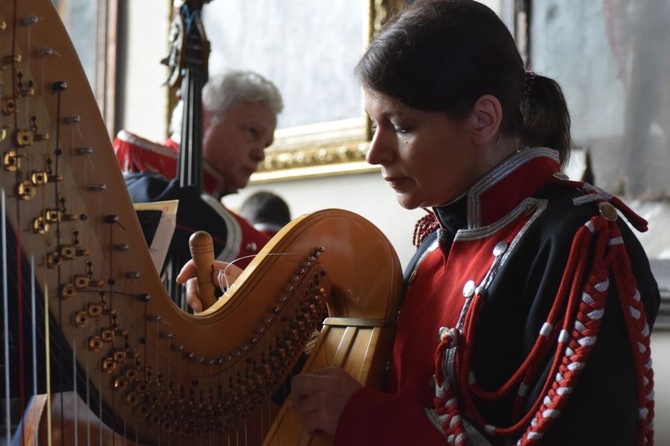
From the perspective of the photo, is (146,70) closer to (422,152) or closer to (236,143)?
(236,143)

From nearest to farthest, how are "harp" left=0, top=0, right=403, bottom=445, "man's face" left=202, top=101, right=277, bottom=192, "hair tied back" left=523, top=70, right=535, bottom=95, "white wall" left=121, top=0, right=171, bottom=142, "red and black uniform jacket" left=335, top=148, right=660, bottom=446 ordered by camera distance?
"harp" left=0, top=0, right=403, bottom=445, "red and black uniform jacket" left=335, top=148, right=660, bottom=446, "hair tied back" left=523, top=70, right=535, bottom=95, "man's face" left=202, top=101, right=277, bottom=192, "white wall" left=121, top=0, right=171, bottom=142

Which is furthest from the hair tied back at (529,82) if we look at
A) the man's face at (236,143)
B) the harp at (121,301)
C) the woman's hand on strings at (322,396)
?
the man's face at (236,143)

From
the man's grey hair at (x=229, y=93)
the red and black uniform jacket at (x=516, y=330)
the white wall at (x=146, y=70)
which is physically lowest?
the red and black uniform jacket at (x=516, y=330)

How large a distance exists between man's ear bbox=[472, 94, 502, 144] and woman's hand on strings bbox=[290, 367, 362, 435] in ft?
1.02

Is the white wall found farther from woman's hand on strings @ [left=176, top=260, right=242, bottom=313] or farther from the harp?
the harp

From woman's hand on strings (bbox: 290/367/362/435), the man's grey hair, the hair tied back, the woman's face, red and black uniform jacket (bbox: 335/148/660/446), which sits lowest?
woman's hand on strings (bbox: 290/367/362/435)

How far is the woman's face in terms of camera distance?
0.98 metres

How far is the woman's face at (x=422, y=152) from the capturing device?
979 millimetres

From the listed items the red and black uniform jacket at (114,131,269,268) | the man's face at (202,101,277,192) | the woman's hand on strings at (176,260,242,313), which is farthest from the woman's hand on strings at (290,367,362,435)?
the man's face at (202,101,277,192)

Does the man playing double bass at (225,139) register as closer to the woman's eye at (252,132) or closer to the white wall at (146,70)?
the woman's eye at (252,132)

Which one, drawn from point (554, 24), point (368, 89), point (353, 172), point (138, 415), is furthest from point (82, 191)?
point (353, 172)

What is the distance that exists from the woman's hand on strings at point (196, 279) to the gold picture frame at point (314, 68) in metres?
1.15

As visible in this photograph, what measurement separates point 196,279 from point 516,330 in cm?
43

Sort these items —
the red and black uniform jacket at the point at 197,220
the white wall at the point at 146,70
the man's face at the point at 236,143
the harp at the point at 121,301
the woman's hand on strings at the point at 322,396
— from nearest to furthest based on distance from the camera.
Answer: the harp at the point at 121,301
the woman's hand on strings at the point at 322,396
the red and black uniform jacket at the point at 197,220
the man's face at the point at 236,143
the white wall at the point at 146,70
